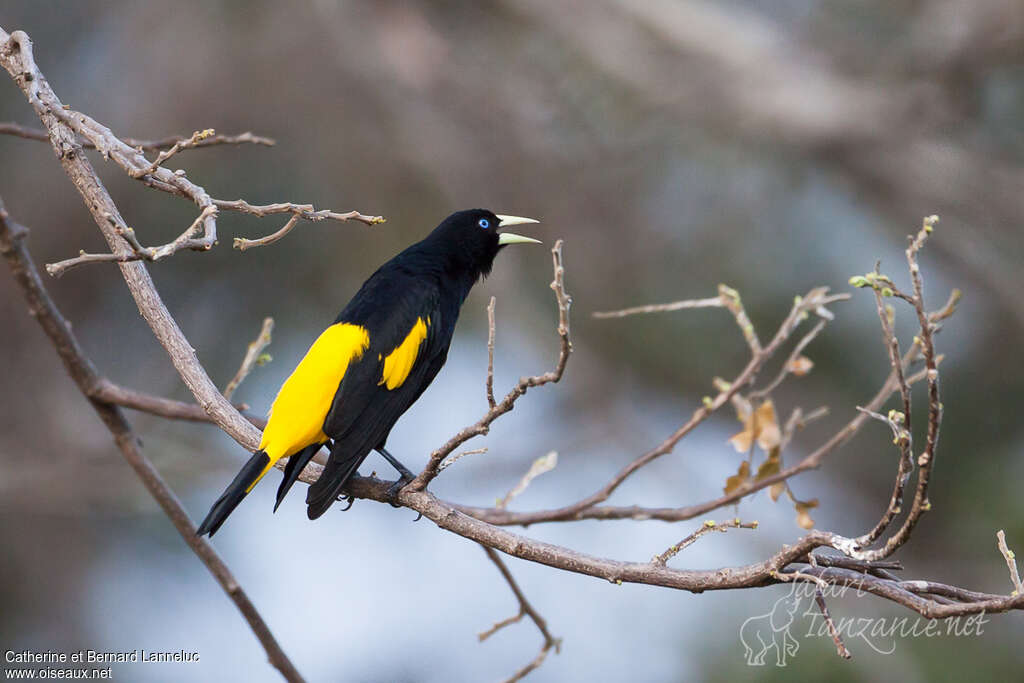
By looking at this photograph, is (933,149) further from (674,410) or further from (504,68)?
(504,68)

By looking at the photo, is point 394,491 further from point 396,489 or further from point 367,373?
point 367,373

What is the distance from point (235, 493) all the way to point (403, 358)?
69 centimetres

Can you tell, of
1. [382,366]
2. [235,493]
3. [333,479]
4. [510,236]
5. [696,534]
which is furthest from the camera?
[510,236]

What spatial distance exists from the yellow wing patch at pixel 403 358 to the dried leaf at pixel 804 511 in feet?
3.59

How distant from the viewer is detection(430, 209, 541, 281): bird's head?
11.3ft

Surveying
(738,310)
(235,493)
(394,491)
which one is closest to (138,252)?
(235,493)

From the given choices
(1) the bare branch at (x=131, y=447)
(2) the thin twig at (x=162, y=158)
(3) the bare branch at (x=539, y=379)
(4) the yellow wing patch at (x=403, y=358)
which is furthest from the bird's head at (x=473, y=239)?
(3) the bare branch at (x=539, y=379)

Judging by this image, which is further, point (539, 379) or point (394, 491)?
point (394, 491)

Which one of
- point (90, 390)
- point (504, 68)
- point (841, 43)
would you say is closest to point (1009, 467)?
point (841, 43)

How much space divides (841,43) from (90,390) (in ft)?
23.3

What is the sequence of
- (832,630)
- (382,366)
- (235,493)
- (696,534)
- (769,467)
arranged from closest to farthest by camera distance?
(832,630) < (696,534) < (235,493) < (769,467) < (382,366)

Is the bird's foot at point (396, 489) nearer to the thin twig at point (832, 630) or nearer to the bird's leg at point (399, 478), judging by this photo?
the bird's leg at point (399, 478)

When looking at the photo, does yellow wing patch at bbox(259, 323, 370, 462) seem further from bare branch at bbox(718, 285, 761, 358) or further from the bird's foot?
bare branch at bbox(718, 285, 761, 358)

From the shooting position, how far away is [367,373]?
2834mm
